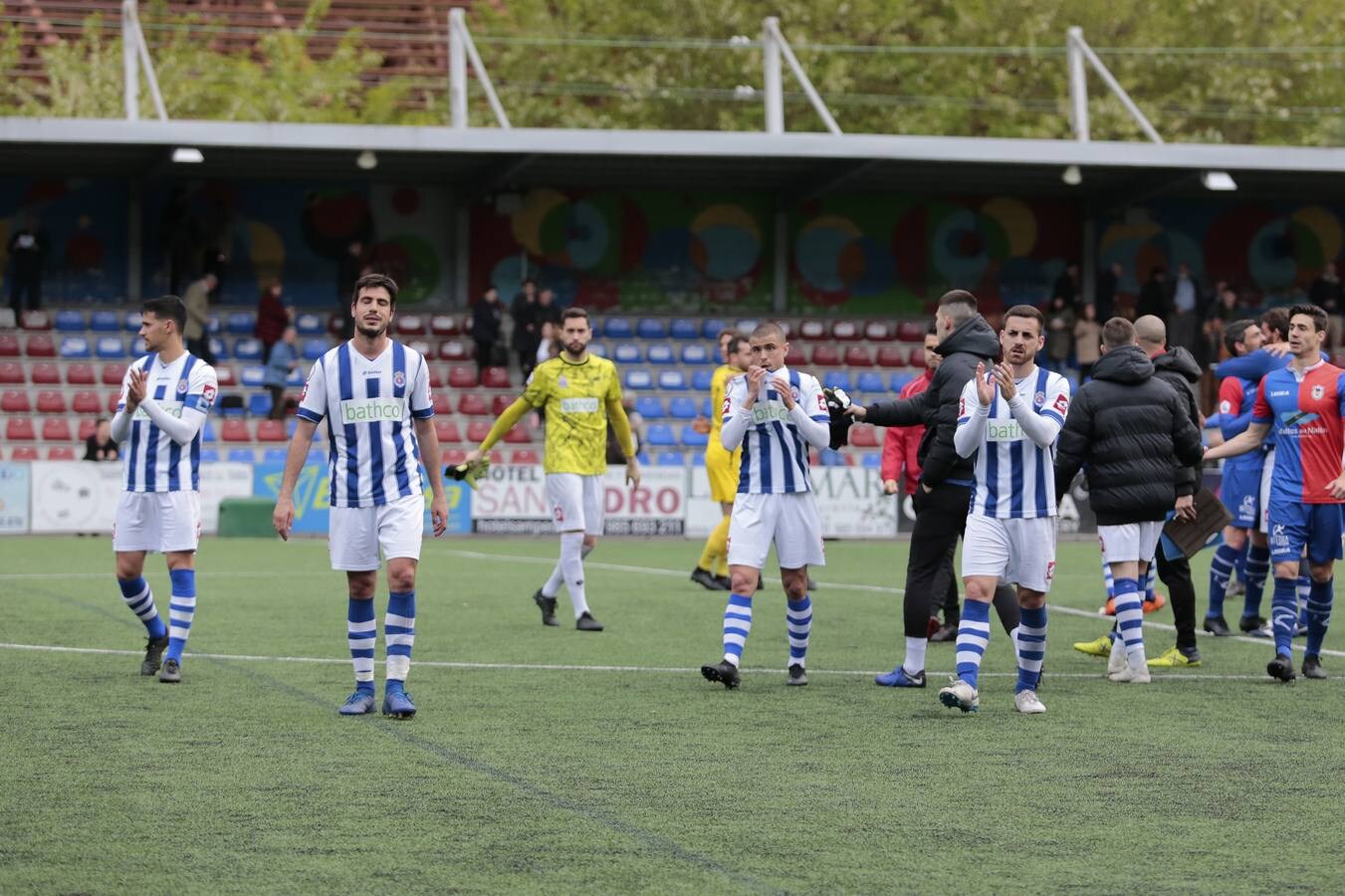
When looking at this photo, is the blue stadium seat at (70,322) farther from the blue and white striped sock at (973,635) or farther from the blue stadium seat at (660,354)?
the blue and white striped sock at (973,635)

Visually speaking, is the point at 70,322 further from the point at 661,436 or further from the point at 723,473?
the point at 723,473

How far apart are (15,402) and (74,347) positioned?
172 centimetres

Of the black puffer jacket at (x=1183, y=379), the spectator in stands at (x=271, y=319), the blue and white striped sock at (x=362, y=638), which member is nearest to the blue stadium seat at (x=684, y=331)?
the spectator in stands at (x=271, y=319)

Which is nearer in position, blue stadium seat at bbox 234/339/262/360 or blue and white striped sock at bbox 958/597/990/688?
blue and white striped sock at bbox 958/597/990/688

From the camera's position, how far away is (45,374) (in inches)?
1177

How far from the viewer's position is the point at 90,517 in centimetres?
2514

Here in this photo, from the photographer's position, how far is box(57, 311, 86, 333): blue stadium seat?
1247 inches

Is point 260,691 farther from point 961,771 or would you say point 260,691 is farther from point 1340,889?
point 1340,889

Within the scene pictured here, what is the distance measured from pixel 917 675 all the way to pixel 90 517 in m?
17.3

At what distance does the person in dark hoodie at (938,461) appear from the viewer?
10.0 m

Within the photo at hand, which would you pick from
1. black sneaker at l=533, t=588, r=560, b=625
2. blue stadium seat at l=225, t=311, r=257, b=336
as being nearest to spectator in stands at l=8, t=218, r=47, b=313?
blue stadium seat at l=225, t=311, r=257, b=336

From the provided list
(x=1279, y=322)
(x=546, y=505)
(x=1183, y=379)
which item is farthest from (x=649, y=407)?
(x=1183, y=379)

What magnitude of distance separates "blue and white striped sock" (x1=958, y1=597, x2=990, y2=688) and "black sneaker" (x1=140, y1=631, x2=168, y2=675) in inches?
171

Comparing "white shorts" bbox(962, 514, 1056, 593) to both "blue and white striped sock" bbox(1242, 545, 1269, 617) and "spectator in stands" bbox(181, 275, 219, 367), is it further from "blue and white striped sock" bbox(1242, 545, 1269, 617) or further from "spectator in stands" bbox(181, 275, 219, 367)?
"spectator in stands" bbox(181, 275, 219, 367)
